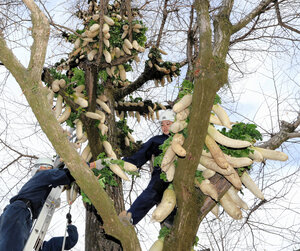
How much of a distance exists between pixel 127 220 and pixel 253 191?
1111 mm

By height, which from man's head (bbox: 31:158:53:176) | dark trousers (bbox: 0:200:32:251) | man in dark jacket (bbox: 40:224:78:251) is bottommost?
dark trousers (bbox: 0:200:32:251)

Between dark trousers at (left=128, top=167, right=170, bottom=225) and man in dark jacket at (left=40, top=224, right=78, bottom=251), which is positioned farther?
man in dark jacket at (left=40, top=224, right=78, bottom=251)

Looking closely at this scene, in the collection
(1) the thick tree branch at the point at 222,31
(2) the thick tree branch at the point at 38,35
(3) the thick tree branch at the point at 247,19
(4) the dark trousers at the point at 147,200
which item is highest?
(3) the thick tree branch at the point at 247,19

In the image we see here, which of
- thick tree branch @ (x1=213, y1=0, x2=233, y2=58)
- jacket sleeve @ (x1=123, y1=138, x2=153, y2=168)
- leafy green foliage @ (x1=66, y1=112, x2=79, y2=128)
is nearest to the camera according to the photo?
thick tree branch @ (x1=213, y1=0, x2=233, y2=58)

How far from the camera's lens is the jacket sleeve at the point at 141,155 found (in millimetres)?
4184

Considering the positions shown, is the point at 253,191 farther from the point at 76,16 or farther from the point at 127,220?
the point at 76,16

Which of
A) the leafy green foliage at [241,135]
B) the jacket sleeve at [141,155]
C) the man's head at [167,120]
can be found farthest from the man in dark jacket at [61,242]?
the leafy green foliage at [241,135]

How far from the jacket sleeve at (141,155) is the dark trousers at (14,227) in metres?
1.27

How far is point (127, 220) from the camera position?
294 centimetres

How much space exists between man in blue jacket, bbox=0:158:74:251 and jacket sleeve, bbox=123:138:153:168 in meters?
0.73

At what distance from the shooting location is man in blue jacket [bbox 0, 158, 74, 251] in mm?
3715

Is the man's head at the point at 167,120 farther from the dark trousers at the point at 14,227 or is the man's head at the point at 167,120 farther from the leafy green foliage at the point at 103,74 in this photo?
the dark trousers at the point at 14,227

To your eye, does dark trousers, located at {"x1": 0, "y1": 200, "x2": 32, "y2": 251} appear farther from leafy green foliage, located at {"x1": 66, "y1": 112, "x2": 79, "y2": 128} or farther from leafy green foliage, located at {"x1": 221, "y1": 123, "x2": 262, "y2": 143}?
leafy green foliage, located at {"x1": 221, "y1": 123, "x2": 262, "y2": 143}

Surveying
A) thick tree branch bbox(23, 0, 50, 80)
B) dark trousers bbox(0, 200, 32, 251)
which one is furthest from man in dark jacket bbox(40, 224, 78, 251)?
thick tree branch bbox(23, 0, 50, 80)
